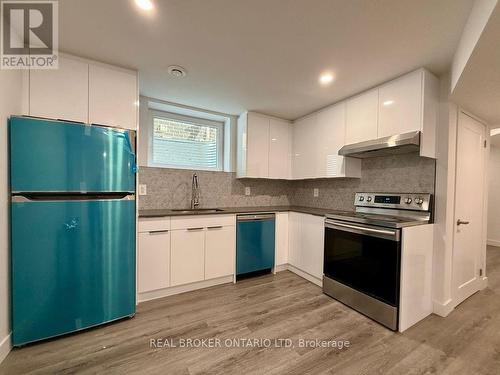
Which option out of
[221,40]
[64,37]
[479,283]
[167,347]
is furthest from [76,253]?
[479,283]

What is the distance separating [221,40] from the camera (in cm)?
161

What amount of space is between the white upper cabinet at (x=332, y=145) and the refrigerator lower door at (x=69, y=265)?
7.52 feet

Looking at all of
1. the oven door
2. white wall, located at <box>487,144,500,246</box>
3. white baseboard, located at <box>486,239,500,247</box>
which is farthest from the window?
white baseboard, located at <box>486,239,500,247</box>

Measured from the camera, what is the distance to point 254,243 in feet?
9.32

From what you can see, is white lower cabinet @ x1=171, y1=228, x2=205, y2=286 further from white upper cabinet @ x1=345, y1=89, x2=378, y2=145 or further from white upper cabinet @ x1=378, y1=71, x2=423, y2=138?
white upper cabinet @ x1=378, y1=71, x2=423, y2=138

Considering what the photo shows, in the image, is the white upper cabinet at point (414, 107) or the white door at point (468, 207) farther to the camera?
the white door at point (468, 207)

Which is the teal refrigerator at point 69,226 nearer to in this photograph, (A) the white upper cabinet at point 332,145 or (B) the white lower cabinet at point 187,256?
(B) the white lower cabinet at point 187,256

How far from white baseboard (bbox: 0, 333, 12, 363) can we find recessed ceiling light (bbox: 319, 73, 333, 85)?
327 centimetres

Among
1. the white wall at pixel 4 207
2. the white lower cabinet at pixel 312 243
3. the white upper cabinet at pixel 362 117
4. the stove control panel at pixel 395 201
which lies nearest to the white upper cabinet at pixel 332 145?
the white upper cabinet at pixel 362 117

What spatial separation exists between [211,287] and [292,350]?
4.20 feet

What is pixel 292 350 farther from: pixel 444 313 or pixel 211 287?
pixel 444 313
